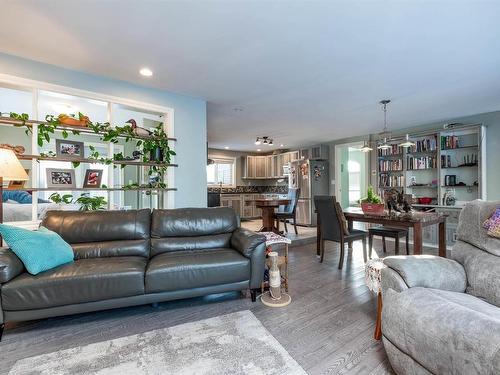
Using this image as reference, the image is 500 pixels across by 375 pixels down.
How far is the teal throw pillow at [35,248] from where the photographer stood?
6.31 feet

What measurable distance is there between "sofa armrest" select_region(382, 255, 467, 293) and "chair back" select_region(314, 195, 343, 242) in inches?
65.8

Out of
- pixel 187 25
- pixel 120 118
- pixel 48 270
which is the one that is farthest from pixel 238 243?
pixel 120 118

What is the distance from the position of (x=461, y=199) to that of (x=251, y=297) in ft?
15.0

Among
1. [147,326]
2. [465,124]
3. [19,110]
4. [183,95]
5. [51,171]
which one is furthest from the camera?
[465,124]

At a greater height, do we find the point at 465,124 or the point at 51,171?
the point at 465,124

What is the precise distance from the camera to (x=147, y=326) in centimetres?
200

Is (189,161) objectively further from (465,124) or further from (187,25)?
(465,124)

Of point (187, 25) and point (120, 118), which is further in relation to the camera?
point (120, 118)

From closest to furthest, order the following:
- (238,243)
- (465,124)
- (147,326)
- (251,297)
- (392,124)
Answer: (147,326), (251,297), (238,243), (465,124), (392,124)

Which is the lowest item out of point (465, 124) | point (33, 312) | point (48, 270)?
point (33, 312)

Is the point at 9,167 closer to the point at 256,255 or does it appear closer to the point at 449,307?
the point at 256,255

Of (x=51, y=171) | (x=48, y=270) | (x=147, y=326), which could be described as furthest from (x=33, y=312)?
(x=51, y=171)

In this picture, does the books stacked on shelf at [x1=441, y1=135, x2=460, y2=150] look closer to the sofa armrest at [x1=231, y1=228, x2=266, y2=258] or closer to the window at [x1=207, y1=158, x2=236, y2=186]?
the sofa armrest at [x1=231, y1=228, x2=266, y2=258]

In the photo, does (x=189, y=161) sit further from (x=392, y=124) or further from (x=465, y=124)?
(x=465, y=124)
